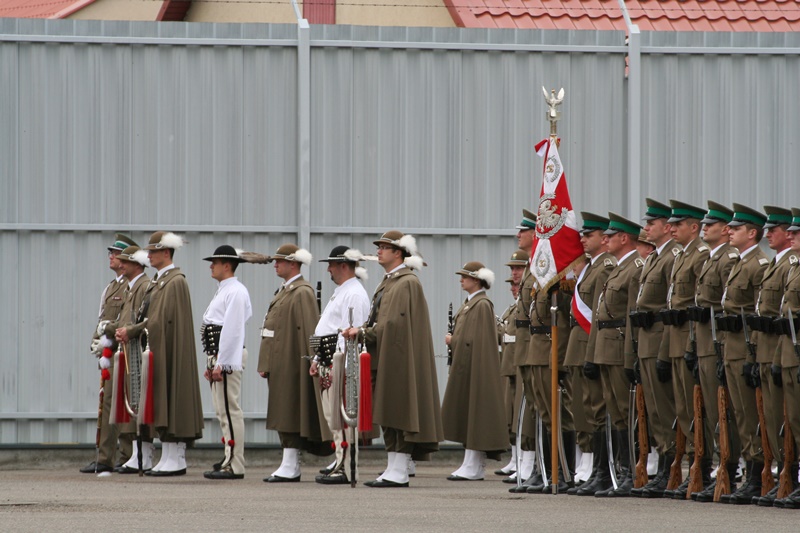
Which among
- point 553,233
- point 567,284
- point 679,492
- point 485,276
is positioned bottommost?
point 679,492

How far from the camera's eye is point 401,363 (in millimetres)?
12312

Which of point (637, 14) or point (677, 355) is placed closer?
point (677, 355)

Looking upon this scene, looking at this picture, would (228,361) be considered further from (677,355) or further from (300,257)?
(677,355)

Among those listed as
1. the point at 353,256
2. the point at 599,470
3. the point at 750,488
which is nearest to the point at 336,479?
the point at 353,256

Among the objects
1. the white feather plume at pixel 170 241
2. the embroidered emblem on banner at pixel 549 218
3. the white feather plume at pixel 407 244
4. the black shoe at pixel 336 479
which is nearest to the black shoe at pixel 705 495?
the embroidered emblem on banner at pixel 549 218

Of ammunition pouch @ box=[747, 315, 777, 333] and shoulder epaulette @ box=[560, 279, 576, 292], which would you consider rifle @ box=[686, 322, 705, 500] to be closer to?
ammunition pouch @ box=[747, 315, 777, 333]

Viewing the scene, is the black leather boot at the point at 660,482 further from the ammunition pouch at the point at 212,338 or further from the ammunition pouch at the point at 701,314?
the ammunition pouch at the point at 212,338

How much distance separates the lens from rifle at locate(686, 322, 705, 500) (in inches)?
419

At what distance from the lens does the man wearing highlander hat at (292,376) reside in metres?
13.6

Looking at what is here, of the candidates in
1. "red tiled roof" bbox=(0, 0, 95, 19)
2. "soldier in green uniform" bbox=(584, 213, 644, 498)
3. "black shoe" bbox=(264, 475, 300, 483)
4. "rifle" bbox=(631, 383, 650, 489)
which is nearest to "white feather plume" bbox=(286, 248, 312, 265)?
"black shoe" bbox=(264, 475, 300, 483)

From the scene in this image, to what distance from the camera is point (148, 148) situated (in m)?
16.0

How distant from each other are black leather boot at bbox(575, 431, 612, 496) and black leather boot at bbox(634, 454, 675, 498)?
33 centimetres

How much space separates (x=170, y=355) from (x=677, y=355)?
503cm

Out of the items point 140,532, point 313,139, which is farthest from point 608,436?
point 313,139
